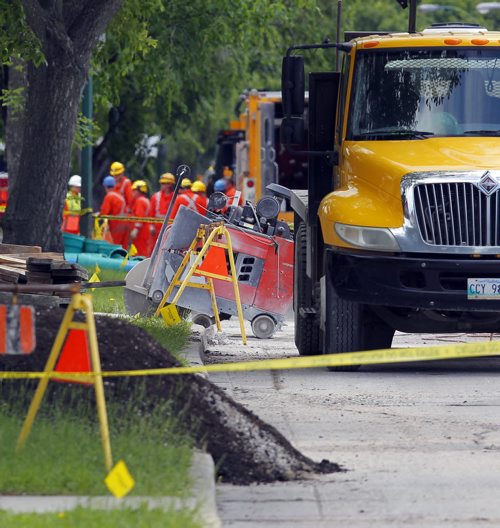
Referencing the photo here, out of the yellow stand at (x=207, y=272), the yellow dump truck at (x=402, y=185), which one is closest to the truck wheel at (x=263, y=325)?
the yellow stand at (x=207, y=272)

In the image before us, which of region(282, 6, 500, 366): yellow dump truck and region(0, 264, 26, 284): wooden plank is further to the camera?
region(0, 264, 26, 284): wooden plank

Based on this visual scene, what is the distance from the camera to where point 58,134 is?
17094 millimetres

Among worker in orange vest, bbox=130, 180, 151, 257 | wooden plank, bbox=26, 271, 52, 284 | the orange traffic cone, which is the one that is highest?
the orange traffic cone

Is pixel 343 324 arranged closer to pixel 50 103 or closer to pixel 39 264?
pixel 39 264

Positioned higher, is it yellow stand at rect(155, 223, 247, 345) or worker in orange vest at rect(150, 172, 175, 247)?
yellow stand at rect(155, 223, 247, 345)

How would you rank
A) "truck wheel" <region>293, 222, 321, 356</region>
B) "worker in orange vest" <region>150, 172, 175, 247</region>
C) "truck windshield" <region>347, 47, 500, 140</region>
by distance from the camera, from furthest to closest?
"worker in orange vest" <region>150, 172, 175, 247</region> → "truck wheel" <region>293, 222, 321, 356</region> → "truck windshield" <region>347, 47, 500, 140</region>

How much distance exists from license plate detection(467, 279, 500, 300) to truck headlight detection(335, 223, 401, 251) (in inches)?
24.3

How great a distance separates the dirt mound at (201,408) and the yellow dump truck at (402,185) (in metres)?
3.82

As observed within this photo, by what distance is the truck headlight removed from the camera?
1309 cm

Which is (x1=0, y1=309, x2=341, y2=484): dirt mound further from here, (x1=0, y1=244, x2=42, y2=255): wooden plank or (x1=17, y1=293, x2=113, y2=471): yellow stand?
(x1=0, y1=244, x2=42, y2=255): wooden plank

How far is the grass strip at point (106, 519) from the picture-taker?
676cm

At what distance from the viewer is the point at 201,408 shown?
9078 millimetres

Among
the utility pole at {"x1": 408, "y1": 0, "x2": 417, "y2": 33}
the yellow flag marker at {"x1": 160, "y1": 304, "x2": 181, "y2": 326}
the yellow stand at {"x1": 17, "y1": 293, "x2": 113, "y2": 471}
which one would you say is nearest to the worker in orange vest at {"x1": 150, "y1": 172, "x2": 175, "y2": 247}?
the yellow flag marker at {"x1": 160, "y1": 304, "x2": 181, "y2": 326}

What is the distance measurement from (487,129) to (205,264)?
331cm
